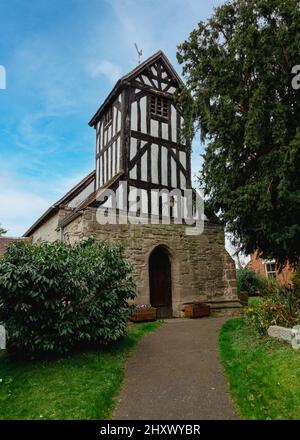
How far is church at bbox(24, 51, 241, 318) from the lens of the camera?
9477 mm

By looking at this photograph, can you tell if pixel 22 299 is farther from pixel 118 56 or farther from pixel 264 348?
pixel 118 56

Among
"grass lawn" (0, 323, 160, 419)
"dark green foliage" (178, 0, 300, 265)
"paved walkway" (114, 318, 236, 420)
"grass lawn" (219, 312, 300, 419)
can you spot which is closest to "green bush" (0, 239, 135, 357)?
"grass lawn" (0, 323, 160, 419)

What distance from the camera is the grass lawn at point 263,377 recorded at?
3.28 m

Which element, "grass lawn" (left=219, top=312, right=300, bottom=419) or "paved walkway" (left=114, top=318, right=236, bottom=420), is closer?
"grass lawn" (left=219, top=312, right=300, bottom=419)

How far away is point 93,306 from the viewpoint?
219 inches

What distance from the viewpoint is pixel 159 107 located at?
1118 cm

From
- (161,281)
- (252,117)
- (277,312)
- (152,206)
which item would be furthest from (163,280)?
(252,117)

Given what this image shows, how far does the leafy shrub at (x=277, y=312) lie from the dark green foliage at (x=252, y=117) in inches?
40.9

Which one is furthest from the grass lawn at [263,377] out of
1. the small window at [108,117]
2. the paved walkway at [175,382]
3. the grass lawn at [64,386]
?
the small window at [108,117]

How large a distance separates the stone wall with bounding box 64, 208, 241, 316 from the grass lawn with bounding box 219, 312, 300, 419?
13.6 ft

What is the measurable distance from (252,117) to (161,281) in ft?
20.1

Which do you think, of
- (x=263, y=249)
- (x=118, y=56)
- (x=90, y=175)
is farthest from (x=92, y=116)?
(x=263, y=249)

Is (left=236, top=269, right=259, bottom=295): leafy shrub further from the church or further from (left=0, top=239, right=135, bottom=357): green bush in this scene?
(left=0, top=239, right=135, bottom=357): green bush

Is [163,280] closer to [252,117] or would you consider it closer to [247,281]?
[252,117]
